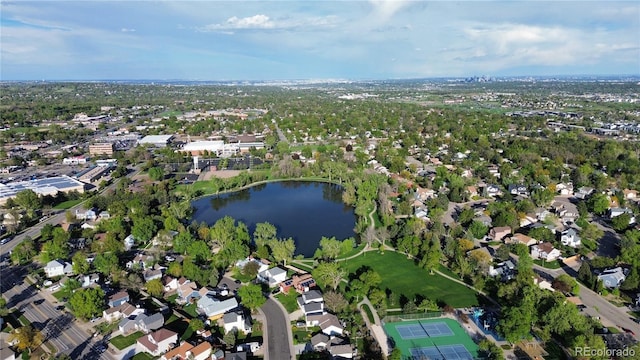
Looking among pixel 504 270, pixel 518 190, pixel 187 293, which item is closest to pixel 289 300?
pixel 187 293

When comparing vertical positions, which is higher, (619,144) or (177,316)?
(619,144)

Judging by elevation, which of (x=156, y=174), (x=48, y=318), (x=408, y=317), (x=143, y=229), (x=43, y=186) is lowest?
(x=48, y=318)

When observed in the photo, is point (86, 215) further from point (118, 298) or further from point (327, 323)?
point (327, 323)

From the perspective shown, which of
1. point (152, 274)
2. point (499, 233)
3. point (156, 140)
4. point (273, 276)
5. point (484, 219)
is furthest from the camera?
point (156, 140)

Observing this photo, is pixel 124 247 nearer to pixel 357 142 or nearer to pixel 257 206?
pixel 257 206

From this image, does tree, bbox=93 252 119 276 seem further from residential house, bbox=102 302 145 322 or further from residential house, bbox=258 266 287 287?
residential house, bbox=258 266 287 287

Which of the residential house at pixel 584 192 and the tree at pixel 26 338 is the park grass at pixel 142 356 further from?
the residential house at pixel 584 192

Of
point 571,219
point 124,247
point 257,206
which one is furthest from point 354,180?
point 124,247
